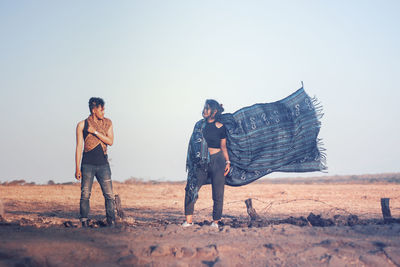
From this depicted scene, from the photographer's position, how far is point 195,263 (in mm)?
5332

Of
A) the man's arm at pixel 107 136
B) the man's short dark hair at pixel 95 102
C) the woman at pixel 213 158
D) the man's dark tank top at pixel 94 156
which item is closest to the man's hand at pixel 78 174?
the man's dark tank top at pixel 94 156

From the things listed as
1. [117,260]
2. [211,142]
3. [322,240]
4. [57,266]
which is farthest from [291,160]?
[57,266]

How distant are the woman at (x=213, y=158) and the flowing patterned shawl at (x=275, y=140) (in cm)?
75

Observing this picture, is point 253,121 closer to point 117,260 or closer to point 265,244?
point 265,244

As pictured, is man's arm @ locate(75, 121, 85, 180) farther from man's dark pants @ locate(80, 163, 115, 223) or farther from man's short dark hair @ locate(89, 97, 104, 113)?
man's short dark hair @ locate(89, 97, 104, 113)

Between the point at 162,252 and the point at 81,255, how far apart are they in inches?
38.2

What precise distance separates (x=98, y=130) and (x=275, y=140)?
11.1 ft

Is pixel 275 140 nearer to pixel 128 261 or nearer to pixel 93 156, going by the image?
pixel 93 156

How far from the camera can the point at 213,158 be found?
25.3 ft

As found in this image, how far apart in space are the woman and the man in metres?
1.41

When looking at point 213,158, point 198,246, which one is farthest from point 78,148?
point 198,246

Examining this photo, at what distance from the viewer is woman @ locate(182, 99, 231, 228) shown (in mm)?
7652

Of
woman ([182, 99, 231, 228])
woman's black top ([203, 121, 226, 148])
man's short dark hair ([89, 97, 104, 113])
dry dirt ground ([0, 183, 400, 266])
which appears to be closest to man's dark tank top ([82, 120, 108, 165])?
man's short dark hair ([89, 97, 104, 113])

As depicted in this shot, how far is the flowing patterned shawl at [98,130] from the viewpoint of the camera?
7.61 meters
